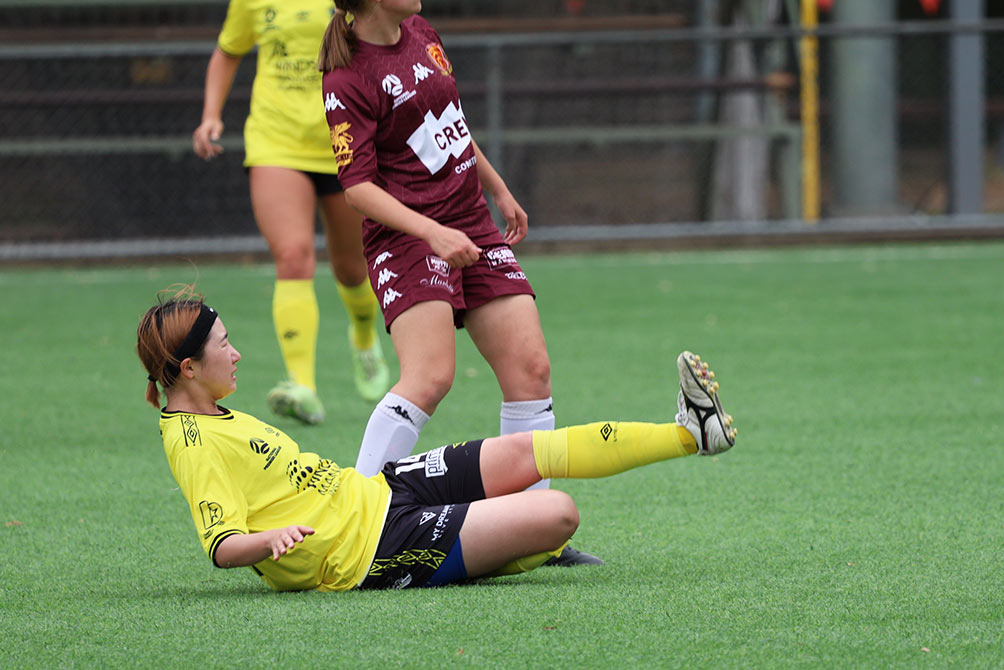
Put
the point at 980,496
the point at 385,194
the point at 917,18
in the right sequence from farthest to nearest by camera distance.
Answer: the point at 917,18, the point at 980,496, the point at 385,194

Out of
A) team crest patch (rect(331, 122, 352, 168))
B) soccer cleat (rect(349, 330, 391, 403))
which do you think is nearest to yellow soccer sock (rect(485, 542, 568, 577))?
team crest patch (rect(331, 122, 352, 168))

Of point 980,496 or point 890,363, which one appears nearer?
point 980,496

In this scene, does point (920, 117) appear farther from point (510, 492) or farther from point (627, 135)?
point (510, 492)

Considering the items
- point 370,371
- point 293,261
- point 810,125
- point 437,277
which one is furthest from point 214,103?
point 810,125

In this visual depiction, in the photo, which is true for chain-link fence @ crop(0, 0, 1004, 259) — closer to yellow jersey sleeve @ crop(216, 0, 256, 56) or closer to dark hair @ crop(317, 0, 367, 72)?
yellow jersey sleeve @ crop(216, 0, 256, 56)

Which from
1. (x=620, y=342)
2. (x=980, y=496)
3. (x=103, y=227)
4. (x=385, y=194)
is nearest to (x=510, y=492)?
(x=385, y=194)

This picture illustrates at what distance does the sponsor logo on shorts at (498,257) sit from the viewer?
12.6 feet

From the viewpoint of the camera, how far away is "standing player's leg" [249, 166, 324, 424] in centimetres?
554

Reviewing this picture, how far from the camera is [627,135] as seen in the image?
39.6ft

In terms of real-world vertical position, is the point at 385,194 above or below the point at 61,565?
above

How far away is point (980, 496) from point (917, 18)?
16.7m

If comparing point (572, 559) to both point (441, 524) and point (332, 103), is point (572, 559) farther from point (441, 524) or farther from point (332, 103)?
point (332, 103)

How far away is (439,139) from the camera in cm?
387

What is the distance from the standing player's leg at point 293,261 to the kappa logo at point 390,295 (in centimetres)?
172
